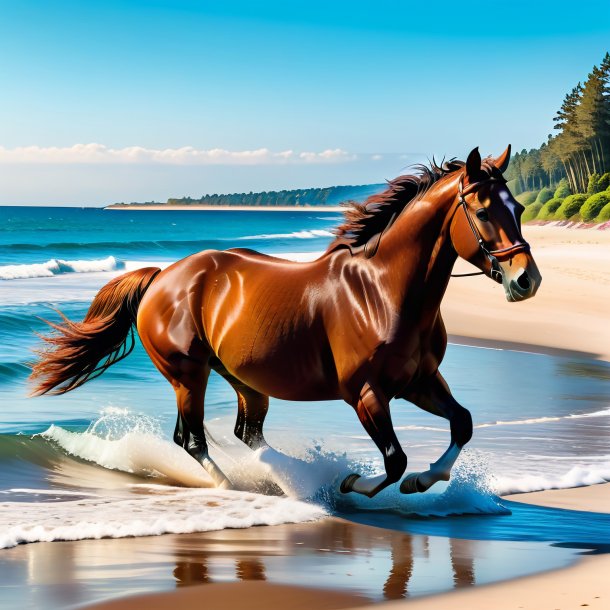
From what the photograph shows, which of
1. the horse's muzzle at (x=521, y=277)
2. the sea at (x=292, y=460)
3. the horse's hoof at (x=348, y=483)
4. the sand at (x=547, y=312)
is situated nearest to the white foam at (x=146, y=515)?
the sea at (x=292, y=460)

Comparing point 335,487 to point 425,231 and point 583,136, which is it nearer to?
point 425,231

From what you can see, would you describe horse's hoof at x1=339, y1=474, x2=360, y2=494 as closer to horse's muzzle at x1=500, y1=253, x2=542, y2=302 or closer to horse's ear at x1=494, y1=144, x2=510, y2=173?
horse's muzzle at x1=500, y1=253, x2=542, y2=302

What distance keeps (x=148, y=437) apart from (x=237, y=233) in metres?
79.9

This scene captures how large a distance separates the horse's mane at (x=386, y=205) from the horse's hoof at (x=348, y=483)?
1327 mm

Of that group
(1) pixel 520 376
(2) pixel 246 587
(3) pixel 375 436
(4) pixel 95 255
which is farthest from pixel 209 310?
(4) pixel 95 255

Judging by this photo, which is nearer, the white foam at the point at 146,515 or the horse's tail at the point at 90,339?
the white foam at the point at 146,515

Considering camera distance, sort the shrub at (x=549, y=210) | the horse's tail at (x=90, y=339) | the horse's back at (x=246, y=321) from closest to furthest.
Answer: the horse's back at (x=246, y=321), the horse's tail at (x=90, y=339), the shrub at (x=549, y=210)

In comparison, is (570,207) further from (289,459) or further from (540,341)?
(289,459)

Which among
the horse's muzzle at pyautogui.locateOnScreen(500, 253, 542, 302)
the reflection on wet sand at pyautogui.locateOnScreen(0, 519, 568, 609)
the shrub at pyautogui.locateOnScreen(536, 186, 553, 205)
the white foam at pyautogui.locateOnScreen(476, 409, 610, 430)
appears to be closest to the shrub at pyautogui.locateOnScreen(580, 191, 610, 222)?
the shrub at pyautogui.locateOnScreen(536, 186, 553, 205)

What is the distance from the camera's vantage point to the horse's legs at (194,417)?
7.07 metres

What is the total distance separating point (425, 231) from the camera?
6004mm

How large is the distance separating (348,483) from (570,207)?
1955 inches

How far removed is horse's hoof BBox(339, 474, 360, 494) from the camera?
640cm

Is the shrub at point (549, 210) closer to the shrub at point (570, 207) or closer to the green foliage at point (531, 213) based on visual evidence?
the green foliage at point (531, 213)
